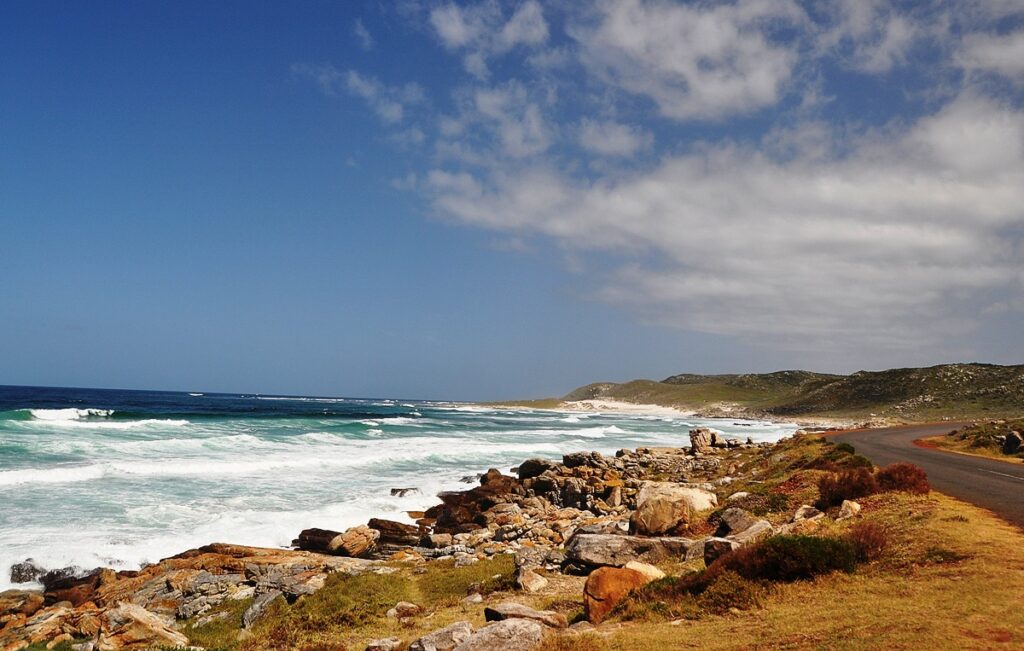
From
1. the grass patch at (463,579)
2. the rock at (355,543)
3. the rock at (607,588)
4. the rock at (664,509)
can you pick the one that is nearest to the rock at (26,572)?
the rock at (355,543)

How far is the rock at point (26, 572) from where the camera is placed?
17547 millimetres

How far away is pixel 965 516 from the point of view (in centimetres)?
1264

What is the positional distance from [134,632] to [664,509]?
43.1 ft

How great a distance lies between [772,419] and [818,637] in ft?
370

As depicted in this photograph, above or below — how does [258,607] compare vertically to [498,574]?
below

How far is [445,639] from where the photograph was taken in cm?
888

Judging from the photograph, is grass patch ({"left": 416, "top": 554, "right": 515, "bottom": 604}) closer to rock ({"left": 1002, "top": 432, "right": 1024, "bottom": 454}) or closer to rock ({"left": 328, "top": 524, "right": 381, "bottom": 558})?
rock ({"left": 328, "top": 524, "right": 381, "bottom": 558})

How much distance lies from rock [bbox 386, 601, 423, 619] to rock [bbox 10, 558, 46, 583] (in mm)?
12423

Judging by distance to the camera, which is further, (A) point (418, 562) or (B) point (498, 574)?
(A) point (418, 562)

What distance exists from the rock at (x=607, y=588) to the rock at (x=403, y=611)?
409 centimetres

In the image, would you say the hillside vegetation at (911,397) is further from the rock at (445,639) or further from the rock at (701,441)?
the rock at (445,639)

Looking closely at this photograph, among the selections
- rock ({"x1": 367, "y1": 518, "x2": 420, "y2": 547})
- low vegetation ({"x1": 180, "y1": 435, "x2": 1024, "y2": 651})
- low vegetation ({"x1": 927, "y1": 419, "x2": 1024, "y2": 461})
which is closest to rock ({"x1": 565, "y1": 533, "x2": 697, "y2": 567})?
low vegetation ({"x1": 180, "y1": 435, "x2": 1024, "y2": 651})

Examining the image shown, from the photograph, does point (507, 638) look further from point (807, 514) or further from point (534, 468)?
point (534, 468)

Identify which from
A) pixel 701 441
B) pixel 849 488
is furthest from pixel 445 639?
pixel 701 441
